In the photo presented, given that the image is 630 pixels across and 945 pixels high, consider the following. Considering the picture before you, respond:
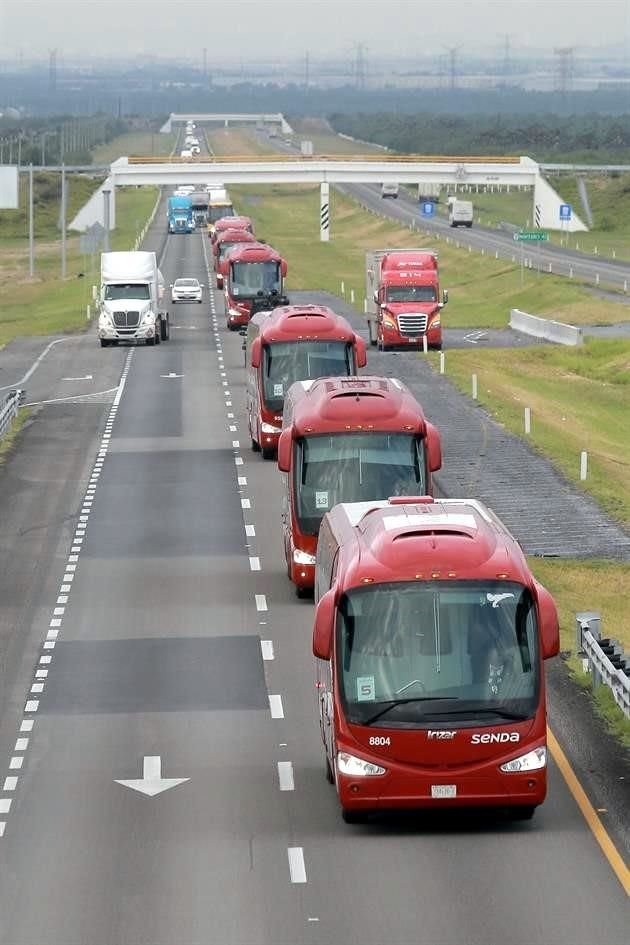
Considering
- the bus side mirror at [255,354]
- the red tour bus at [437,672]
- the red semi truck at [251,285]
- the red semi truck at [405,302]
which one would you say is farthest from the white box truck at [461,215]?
the red tour bus at [437,672]

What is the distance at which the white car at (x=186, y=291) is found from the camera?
99.1 metres

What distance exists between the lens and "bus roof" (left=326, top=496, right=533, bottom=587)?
1942cm

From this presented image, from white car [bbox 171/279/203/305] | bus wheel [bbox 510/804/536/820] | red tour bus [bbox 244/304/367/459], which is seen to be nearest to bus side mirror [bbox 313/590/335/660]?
bus wheel [bbox 510/804/536/820]

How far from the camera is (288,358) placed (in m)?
45.3

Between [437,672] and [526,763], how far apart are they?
1185 millimetres

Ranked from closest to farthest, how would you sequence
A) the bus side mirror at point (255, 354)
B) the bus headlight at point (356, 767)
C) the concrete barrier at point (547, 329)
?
1. the bus headlight at point (356, 767)
2. the bus side mirror at point (255, 354)
3. the concrete barrier at point (547, 329)

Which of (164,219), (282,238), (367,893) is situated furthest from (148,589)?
(164,219)

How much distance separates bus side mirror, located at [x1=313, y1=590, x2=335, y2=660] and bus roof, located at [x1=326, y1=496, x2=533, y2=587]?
289 millimetres

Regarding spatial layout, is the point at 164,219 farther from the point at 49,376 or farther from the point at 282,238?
the point at 49,376

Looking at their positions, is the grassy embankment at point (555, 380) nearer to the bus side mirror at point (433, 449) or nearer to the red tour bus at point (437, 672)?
the bus side mirror at point (433, 449)

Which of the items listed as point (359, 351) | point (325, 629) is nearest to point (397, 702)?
point (325, 629)

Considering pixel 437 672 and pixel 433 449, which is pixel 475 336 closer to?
pixel 433 449

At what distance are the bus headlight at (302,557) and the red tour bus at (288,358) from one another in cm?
1421

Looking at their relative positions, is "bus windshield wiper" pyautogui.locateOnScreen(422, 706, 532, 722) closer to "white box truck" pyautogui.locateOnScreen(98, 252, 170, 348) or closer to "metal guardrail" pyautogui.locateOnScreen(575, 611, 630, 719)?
"metal guardrail" pyautogui.locateOnScreen(575, 611, 630, 719)
